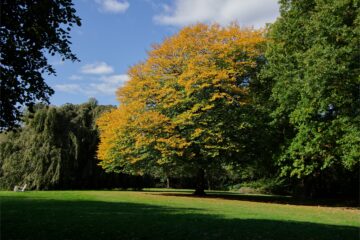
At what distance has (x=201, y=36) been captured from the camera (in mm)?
26797

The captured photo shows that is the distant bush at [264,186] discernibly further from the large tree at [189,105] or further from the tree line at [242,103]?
the large tree at [189,105]

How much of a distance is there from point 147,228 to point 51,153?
25.3m

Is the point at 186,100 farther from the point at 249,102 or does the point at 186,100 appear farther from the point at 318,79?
the point at 318,79

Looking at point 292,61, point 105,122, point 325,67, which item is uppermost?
point 292,61

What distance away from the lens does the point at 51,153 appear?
33062 millimetres

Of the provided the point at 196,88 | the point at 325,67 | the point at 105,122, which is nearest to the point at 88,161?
the point at 105,122

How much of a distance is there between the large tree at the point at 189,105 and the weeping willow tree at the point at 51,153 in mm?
7970

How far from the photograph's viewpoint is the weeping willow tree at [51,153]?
33062mm

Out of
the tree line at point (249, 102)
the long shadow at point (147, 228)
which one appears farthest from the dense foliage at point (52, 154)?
the long shadow at point (147, 228)

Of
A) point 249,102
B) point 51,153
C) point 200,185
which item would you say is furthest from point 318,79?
point 51,153

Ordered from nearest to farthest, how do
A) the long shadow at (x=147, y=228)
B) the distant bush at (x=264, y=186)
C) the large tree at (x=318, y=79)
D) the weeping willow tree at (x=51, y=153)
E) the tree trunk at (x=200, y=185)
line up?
the long shadow at (x=147, y=228)
the large tree at (x=318, y=79)
the tree trunk at (x=200, y=185)
the distant bush at (x=264, y=186)
the weeping willow tree at (x=51, y=153)

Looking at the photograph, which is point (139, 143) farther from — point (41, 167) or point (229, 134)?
point (41, 167)

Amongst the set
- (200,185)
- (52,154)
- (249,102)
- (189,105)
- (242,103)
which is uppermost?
(249,102)

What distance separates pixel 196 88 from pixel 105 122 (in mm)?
8363
